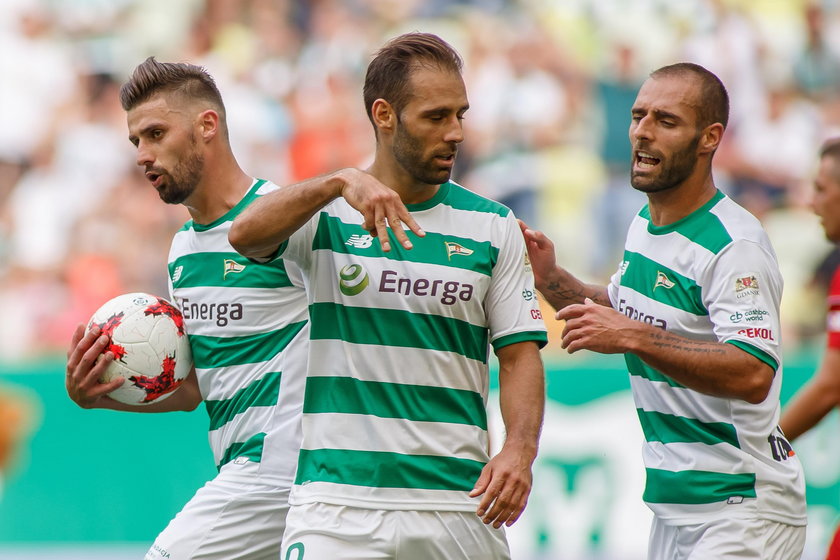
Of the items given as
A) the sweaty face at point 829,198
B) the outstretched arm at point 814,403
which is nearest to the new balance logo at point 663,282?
the outstretched arm at point 814,403

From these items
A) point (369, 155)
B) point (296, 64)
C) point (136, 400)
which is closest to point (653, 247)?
point (136, 400)

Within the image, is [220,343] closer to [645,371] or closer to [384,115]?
[384,115]

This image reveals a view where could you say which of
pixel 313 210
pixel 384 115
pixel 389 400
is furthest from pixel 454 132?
pixel 389 400

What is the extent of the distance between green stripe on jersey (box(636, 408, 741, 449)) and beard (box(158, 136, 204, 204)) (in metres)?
2.26

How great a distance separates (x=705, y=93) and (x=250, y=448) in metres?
2.47

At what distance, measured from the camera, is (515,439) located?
4.08m

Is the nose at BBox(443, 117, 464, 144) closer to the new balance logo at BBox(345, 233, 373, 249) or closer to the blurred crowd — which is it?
A: the new balance logo at BBox(345, 233, 373, 249)

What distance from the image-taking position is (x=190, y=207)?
17.9 ft

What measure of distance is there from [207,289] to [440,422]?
4.99ft

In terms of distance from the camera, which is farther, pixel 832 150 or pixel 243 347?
pixel 832 150

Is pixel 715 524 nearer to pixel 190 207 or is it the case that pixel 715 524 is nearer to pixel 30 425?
pixel 190 207

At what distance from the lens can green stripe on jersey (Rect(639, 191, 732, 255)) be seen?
15.1 ft

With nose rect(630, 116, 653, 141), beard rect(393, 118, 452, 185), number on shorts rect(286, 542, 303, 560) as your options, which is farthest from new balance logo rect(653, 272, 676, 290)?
number on shorts rect(286, 542, 303, 560)

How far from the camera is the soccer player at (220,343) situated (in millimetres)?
5125
